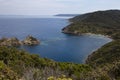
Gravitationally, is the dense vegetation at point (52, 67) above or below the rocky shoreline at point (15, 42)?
above

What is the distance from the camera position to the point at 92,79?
25891mm

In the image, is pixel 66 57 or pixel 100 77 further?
pixel 66 57

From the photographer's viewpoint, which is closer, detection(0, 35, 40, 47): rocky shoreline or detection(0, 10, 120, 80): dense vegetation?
detection(0, 10, 120, 80): dense vegetation

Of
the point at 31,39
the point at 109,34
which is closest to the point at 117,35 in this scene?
the point at 109,34

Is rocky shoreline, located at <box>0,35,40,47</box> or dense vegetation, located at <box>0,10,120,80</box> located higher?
dense vegetation, located at <box>0,10,120,80</box>

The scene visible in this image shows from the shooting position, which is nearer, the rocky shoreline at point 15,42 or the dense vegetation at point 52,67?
the dense vegetation at point 52,67

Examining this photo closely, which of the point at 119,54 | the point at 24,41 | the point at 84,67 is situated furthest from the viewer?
the point at 24,41

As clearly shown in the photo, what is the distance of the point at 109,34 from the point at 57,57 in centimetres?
7827

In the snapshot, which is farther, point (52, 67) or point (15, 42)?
point (15, 42)

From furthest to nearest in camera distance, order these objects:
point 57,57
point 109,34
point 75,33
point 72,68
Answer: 1. point 75,33
2. point 109,34
3. point 57,57
4. point 72,68

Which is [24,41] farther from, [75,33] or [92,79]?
[92,79]

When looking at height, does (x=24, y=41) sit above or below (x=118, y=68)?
below

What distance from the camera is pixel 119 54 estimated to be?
78312 mm

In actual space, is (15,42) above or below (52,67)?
below
